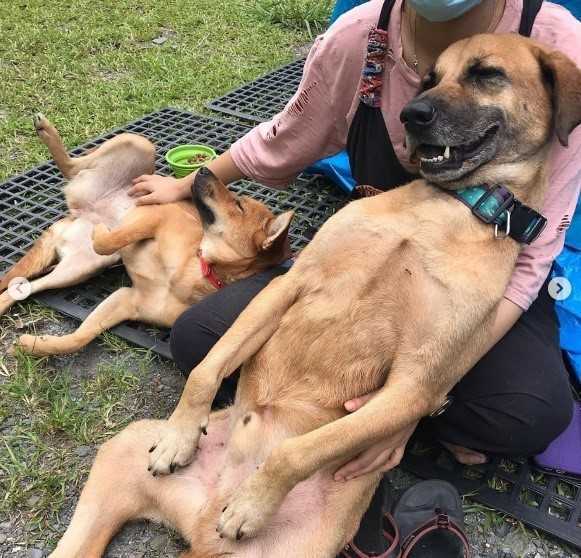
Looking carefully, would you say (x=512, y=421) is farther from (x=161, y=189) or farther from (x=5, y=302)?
(x=5, y=302)

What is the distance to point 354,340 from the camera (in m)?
2.24

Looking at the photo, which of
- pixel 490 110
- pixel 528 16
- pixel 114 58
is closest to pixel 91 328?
pixel 490 110

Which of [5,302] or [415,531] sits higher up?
[5,302]

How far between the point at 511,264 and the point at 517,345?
0.42 meters

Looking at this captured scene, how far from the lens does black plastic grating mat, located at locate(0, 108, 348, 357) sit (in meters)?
3.39

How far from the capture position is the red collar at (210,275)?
323 cm

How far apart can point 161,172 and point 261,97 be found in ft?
4.86

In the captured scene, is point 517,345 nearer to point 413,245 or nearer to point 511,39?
point 413,245

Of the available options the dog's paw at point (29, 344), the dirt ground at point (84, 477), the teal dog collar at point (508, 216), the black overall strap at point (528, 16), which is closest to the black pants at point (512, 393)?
the dirt ground at point (84, 477)

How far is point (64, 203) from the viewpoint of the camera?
13.2 feet

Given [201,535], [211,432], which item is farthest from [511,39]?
[201,535]

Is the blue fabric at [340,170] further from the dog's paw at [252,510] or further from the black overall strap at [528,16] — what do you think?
the dog's paw at [252,510]

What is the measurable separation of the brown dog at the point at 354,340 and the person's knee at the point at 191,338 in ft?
1.19

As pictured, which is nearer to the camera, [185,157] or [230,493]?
[230,493]
